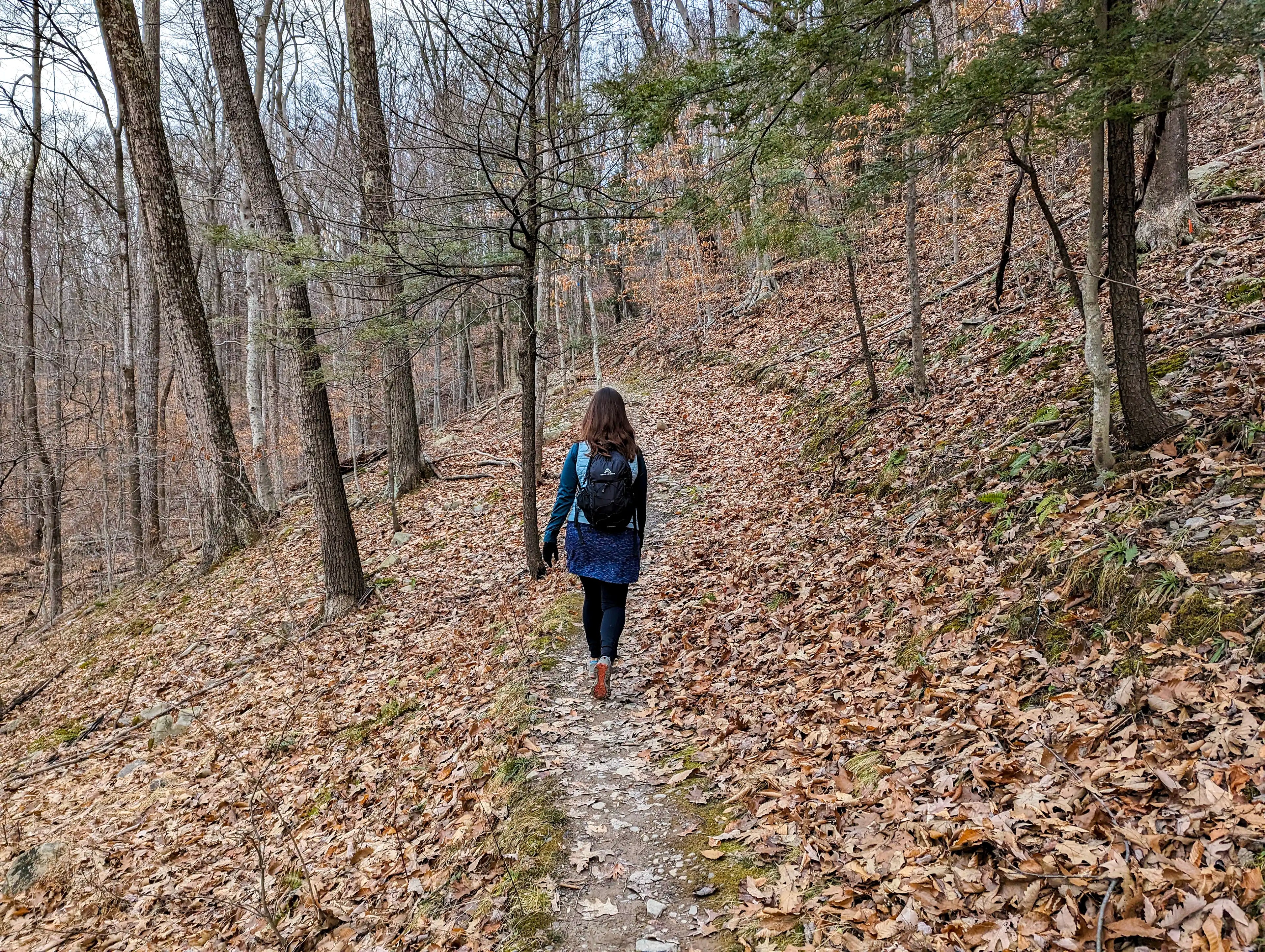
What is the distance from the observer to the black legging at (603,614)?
504 cm

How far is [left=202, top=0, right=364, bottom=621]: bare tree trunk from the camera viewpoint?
8.33 meters

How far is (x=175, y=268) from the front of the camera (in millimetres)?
10859

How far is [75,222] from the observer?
21.2 m

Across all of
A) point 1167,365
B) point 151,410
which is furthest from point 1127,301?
point 151,410

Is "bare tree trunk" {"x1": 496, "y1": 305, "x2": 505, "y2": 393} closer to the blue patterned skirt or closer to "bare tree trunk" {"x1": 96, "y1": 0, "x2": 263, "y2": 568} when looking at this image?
"bare tree trunk" {"x1": 96, "y1": 0, "x2": 263, "y2": 568}

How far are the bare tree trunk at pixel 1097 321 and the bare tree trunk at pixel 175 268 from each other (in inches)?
424

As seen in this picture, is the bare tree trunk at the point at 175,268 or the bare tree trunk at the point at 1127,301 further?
the bare tree trunk at the point at 175,268

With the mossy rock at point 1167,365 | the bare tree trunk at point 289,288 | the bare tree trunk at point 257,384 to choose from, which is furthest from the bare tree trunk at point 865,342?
the bare tree trunk at point 257,384

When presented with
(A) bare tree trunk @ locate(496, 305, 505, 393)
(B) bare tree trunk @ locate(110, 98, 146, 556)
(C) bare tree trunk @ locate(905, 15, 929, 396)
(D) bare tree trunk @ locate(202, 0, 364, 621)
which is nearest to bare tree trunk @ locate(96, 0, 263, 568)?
(D) bare tree trunk @ locate(202, 0, 364, 621)

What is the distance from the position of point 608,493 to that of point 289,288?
6.07 m

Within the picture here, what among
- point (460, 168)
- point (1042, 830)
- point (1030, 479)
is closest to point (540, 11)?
point (460, 168)

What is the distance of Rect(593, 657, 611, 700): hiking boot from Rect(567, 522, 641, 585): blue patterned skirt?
28.3 inches

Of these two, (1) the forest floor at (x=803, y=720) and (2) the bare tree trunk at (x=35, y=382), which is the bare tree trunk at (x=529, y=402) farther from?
(2) the bare tree trunk at (x=35, y=382)

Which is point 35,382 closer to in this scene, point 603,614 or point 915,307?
point 603,614
